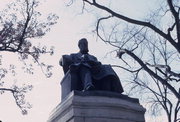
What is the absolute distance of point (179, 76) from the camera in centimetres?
1113

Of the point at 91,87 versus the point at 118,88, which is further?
the point at 118,88

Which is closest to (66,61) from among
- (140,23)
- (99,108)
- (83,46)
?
(83,46)

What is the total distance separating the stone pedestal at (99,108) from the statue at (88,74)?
1.19ft

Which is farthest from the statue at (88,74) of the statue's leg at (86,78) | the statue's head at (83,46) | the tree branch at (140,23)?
the tree branch at (140,23)

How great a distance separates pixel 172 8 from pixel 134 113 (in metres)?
5.99

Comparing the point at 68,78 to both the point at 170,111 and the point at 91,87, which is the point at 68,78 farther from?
the point at 170,111

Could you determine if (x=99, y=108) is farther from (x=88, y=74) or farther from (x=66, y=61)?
(x=66, y=61)

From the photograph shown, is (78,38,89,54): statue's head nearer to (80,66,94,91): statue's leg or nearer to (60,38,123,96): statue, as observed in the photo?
(60,38,123,96): statue

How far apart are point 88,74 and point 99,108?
2.94 ft

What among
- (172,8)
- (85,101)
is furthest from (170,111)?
(85,101)

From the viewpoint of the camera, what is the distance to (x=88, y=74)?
673 cm

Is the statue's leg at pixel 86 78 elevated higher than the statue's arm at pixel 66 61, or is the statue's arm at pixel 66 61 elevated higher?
the statue's arm at pixel 66 61

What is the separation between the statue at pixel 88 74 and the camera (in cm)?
672

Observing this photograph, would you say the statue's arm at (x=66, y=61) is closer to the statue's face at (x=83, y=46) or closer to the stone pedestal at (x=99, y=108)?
the statue's face at (x=83, y=46)
